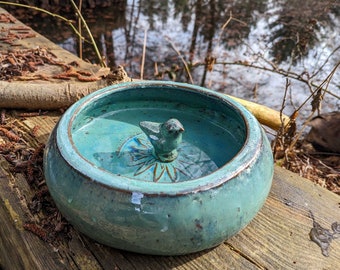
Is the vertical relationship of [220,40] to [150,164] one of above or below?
below

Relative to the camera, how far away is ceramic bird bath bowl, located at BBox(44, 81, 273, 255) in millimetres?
1169

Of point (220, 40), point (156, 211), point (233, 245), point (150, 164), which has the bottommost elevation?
point (220, 40)

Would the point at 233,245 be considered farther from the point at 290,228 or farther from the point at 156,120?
the point at 156,120

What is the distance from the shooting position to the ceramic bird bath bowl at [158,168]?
117 centimetres

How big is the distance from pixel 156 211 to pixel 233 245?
1.59 ft

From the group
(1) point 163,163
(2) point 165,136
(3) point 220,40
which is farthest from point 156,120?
(3) point 220,40

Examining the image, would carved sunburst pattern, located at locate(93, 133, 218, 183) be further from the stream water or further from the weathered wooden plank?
the stream water

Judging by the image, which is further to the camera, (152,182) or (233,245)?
(233,245)

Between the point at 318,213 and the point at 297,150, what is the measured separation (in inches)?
60.0

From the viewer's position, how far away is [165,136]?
57.0 inches

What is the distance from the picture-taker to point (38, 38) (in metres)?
3.12

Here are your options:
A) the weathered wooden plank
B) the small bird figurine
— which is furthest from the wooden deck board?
the small bird figurine

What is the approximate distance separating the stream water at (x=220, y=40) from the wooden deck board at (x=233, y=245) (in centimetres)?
240

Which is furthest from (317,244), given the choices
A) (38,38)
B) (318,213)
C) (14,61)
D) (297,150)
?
(38,38)
